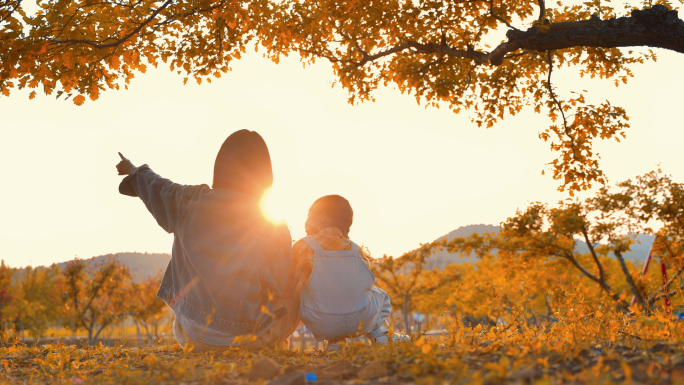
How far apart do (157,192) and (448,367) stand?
3.20m

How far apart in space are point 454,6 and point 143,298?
975 inches

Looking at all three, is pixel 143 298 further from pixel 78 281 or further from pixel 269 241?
pixel 269 241

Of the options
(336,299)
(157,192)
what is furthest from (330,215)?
(157,192)

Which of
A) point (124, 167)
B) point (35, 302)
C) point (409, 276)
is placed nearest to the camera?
point (124, 167)

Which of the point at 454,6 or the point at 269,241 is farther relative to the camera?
the point at 454,6

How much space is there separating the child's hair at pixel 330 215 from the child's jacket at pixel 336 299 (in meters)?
0.30

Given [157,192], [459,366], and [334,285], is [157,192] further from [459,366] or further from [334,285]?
[459,366]

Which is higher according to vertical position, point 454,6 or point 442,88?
point 454,6

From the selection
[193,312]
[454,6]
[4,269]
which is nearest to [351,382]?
[193,312]

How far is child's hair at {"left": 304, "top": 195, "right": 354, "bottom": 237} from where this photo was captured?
4484 millimetres

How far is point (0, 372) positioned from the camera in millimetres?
3381

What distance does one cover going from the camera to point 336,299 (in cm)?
402

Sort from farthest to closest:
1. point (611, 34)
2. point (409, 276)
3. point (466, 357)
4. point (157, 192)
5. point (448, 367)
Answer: point (409, 276) → point (611, 34) → point (157, 192) → point (466, 357) → point (448, 367)

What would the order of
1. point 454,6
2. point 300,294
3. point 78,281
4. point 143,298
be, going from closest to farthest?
1. point 300,294
2. point 454,6
3. point 78,281
4. point 143,298
